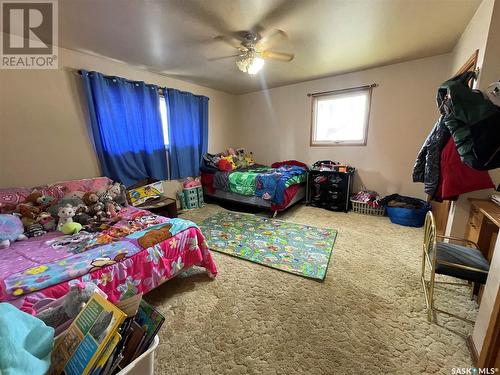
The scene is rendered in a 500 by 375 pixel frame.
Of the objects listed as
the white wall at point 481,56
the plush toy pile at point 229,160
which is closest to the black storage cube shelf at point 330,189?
the plush toy pile at point 229,160

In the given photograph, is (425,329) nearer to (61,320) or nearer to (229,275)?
(229,275)

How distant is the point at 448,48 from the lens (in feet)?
9.15

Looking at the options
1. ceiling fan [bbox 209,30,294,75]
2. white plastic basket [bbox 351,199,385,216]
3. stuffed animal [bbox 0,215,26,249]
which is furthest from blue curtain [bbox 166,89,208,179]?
white plastic basket [bbox 351,199,385,216]

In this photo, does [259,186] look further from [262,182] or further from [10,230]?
[10,230]

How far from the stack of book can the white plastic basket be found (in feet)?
11.7

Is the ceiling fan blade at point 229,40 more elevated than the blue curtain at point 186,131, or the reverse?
the ceiling fan blade at point 229,40

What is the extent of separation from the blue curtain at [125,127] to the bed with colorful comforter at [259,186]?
3.18 ft

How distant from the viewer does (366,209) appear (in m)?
3.59

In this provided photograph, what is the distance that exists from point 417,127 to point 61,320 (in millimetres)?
4416

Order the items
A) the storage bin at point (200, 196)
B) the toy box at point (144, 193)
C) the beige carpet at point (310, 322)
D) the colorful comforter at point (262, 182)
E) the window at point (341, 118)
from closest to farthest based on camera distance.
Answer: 1. the beige carpet at point (310, 322)
2. the toy box at point (144, 193)
3. the colorful comforter at point (262, 182)
4. the window at point (341, 118)
5. the storage bin at point (200, 196)

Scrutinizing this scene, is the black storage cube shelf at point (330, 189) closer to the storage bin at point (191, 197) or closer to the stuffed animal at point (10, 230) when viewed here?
the storage bin at point (191, 197)

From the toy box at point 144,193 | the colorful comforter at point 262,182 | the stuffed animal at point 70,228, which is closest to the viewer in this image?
the stuffed animal at point 70,228

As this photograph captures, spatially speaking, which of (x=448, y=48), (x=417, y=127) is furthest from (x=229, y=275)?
(x=448, y=48)

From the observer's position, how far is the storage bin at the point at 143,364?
0.76m
